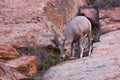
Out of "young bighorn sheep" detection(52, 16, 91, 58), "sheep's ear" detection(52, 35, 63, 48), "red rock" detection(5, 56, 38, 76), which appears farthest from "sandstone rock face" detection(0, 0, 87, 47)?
"red rock" detection(5, 56, 38, 76)

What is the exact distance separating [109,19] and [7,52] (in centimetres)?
698

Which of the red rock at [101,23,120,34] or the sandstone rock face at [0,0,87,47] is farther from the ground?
the sandstone rock face at [0,0,87,47]

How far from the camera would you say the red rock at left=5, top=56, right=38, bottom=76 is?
9.75 m

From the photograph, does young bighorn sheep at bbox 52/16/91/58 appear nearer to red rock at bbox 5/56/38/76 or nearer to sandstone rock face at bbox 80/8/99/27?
red rock at bbox 5/56/38/76

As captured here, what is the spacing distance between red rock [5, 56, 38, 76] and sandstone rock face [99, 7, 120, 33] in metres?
5.13

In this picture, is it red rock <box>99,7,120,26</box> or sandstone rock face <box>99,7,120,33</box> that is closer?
sandstone rock face <box>99,7,120,33</box>

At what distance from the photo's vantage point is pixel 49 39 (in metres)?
12.1

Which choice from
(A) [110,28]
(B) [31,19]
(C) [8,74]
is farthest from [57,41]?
(C) [8,74]

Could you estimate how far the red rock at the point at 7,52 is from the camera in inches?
399

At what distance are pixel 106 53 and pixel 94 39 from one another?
3067 millimetres

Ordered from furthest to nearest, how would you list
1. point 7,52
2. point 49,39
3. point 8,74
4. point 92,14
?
point 92,14
point 49,39
point 7,52
point 8,74

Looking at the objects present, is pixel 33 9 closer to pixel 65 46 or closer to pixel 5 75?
pixel 65 46

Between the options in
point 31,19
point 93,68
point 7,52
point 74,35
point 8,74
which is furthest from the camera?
point 31,19

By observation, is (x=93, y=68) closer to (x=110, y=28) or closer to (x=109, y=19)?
(x=110, y=28)
